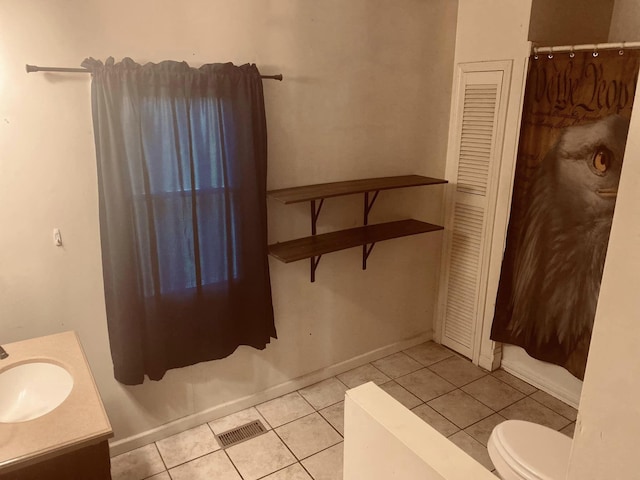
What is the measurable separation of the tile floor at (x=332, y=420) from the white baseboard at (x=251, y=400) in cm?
3

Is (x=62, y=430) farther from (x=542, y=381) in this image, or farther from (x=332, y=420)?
(x=542, y=381)

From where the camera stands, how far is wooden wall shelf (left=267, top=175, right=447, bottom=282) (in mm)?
2488

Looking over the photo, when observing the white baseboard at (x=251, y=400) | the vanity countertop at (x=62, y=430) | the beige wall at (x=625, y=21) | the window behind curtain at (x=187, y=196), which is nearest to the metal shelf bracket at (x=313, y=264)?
the window behind curtain at (x=187, y=196)

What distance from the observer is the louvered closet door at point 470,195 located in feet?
9.57

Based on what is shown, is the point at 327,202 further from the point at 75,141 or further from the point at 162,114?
the point at 75,141

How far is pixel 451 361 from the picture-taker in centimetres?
334

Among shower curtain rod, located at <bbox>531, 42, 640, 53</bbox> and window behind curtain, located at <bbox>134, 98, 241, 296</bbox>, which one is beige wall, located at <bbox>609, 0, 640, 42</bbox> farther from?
window behind curtain, located at <bbox>134, 98, 241, 296</bbox>

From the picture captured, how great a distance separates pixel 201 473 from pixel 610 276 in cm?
227

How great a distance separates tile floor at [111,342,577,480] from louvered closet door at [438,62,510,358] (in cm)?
30

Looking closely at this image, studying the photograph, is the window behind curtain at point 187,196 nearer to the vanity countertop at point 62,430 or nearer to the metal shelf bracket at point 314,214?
the metal shelf bracket at point 314,214

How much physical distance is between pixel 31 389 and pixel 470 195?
2.62 m

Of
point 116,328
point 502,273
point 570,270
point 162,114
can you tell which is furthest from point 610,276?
point 502,273

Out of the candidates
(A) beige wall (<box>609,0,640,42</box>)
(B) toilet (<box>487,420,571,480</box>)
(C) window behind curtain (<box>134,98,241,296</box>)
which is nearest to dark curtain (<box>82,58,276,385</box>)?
(C) window behind curtain (<box>134,98,241,296</box>)

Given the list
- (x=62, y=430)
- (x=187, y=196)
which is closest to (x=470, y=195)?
(x=187, y=196)
